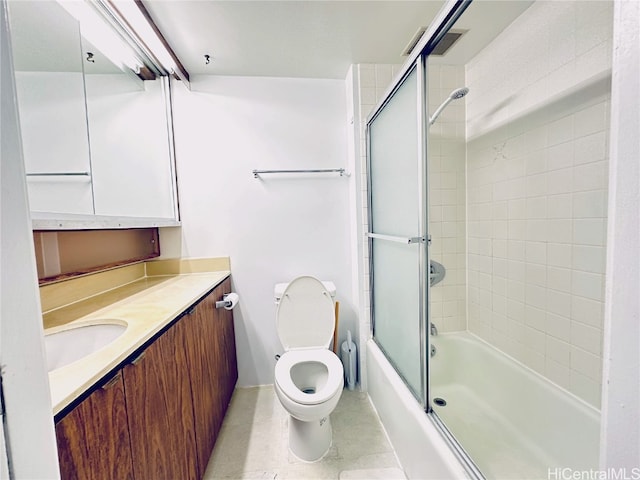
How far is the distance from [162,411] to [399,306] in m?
1.17

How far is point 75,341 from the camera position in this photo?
0.99 metres

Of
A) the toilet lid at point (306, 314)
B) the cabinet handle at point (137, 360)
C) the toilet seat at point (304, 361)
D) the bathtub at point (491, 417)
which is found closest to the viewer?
the cabinet handle at point (137, 360)

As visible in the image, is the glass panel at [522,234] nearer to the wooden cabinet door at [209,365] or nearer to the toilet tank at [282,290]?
the toilet tank at [282,290]

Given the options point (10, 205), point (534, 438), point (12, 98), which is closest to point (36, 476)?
point (10, 205)

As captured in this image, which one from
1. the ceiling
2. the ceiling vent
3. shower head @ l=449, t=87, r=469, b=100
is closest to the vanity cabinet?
the ceiling

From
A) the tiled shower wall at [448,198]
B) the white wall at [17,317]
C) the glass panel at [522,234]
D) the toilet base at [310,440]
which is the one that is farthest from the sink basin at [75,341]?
the tiled shower wall at [448,198]

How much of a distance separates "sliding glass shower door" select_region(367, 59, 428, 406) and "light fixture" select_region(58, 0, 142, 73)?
1518mm

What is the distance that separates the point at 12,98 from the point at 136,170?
1.64 m

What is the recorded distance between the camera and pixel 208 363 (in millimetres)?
1398

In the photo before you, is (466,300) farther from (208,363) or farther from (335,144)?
(208,363)

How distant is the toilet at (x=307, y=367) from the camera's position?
1.28 metres

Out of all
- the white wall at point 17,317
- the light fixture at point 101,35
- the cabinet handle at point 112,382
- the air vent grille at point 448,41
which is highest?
the air vent grille at point 448,41

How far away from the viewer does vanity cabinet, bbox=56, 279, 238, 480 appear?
0.59 meters

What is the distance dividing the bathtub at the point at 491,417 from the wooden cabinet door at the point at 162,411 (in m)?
0.97
